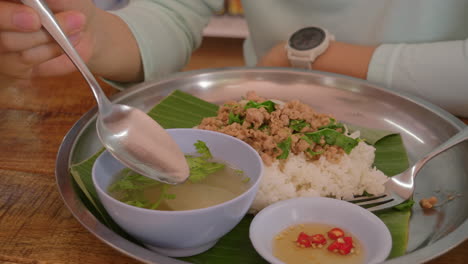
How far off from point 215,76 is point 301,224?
81 cm

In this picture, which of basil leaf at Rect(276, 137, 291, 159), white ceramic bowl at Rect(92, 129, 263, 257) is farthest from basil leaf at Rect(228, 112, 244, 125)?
white ceramic bowl at Rect(92, 129, 263, 257)

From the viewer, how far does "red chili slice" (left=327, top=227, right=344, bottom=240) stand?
36.5 inches

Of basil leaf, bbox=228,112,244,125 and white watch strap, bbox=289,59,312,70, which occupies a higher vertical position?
basil leaf, bbox=228,112,244,125

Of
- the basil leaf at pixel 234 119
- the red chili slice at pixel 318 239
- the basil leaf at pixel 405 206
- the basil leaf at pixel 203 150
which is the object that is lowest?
the basil leaf at pixel 405 206

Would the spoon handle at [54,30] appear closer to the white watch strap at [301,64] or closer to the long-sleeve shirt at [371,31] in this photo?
the long-sleeve shirt at [371,31]

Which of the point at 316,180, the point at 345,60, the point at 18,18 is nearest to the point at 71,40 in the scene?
the point at 18,18

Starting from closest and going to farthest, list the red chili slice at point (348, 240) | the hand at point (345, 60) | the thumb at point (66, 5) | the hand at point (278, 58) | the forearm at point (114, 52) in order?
the red chili slice at point (348, 240), the thumb at point (66, 5), the forearm at point (114, 52), the hand at point (345, 60), the hand at point (278, 58)

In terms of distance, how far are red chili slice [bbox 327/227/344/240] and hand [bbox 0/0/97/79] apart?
0.76 metres

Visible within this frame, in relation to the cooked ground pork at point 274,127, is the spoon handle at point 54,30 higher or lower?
higher

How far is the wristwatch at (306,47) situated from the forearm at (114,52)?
627 millimetres

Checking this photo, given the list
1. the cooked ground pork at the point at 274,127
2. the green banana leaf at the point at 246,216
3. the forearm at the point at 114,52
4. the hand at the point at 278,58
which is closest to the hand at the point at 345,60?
the hand at the point at 278,58

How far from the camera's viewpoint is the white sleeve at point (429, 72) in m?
1.57

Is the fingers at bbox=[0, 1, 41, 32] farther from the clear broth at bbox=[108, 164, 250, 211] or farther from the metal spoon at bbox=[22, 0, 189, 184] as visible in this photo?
the clear broth at bbox=[108, 164, 250, 211]

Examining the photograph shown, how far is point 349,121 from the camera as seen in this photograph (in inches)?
58.2
